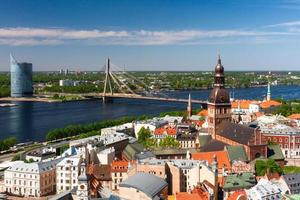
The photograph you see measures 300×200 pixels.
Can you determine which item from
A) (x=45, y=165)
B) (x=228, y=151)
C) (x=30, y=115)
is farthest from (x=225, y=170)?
(x=30, y=115)

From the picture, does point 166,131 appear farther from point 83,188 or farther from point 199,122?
point 83,188

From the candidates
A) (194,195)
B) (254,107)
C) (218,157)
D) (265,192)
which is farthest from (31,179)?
(254,107)

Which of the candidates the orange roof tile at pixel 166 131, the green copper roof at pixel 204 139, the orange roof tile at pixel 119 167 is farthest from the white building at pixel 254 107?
the orange roof tile at pixel 119 167

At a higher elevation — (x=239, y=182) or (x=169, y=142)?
(x=169, y=142)

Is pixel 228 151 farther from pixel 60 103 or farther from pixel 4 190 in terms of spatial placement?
pixel 60 103

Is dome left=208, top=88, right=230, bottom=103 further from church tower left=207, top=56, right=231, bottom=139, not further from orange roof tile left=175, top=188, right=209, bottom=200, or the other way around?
orange roof tile left=175, top=188, right=209, bottom=200

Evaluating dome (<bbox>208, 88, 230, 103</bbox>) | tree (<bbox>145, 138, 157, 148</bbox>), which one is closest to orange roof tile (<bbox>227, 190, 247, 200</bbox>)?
dome (<bbox>208, 88, 230, 103</bbox>)
